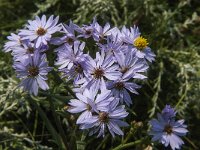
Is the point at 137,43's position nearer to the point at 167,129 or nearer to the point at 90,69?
the point at 90,69

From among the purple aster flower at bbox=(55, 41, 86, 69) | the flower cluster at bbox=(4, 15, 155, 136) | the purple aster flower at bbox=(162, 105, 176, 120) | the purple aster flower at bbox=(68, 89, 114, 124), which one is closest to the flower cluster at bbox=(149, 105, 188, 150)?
the purple aster flower at bbox=(162, 105, 176, 120)

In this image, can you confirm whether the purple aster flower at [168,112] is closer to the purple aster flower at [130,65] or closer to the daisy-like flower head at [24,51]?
the purple aster flower at [130,65]

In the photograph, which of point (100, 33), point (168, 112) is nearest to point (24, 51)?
point (100, 33)

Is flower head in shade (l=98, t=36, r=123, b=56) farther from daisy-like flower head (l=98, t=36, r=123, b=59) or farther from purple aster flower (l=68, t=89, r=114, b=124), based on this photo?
purple aster flower (l=68, t=89, r=114, b=124)

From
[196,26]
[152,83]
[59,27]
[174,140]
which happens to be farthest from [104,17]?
[174,140]

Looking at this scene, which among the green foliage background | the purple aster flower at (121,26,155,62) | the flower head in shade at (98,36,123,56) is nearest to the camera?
the flower head in shade at (98,36,123,56)
